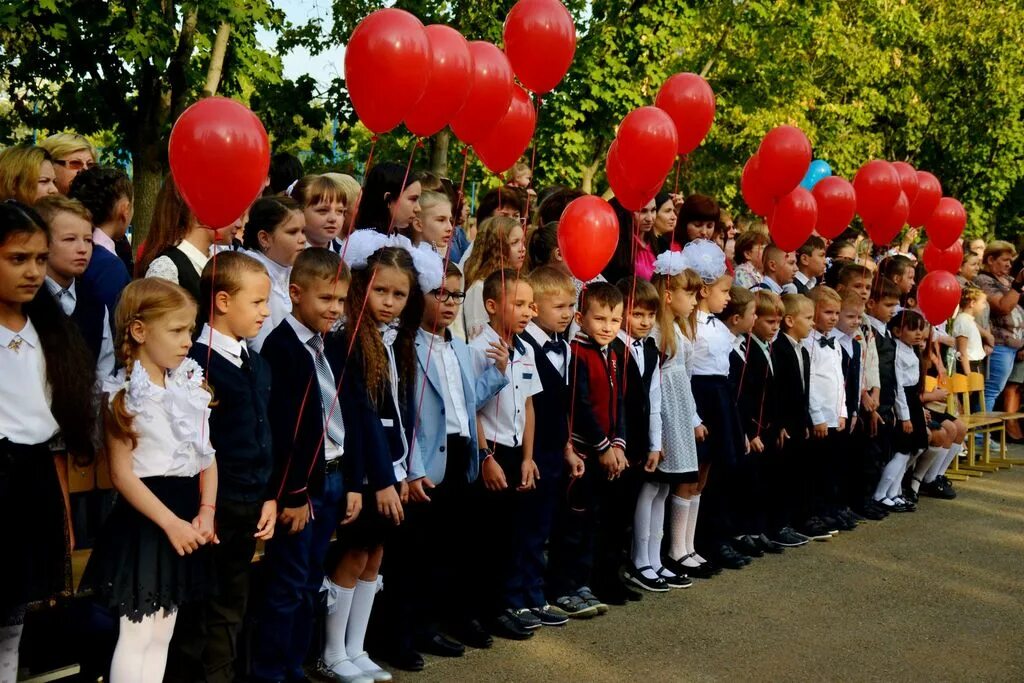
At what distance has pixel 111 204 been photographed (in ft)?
18.4

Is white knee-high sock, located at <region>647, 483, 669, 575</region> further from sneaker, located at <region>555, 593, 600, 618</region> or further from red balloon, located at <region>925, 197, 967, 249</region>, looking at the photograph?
red balloon, located at <region>925, 197, 967, 249</region>

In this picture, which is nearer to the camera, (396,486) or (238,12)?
(396,486)

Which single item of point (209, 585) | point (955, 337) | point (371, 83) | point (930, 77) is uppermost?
point (930, 77)

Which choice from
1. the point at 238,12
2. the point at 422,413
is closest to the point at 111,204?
the point at 422,413

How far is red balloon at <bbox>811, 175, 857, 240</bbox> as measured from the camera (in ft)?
28.3

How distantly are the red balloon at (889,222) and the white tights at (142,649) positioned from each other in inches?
268

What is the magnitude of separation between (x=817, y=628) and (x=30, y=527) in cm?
399

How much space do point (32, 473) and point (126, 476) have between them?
302 millimetres

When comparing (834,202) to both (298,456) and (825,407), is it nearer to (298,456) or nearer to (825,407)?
(825,407)

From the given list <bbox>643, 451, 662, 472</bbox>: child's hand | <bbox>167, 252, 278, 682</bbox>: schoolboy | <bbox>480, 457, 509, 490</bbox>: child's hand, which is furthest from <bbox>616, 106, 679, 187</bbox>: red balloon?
<bbox>167, 252, 278, 682</bbox>: schoolboy

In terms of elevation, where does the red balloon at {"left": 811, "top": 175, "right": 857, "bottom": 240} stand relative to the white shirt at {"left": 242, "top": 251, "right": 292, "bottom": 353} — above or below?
above

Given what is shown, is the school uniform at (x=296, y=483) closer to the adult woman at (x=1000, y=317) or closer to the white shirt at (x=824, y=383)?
the white shirt at (x=824, y=383)

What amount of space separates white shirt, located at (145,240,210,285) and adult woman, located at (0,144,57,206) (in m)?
1.18

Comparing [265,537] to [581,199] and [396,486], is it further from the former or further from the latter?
[581,199]
